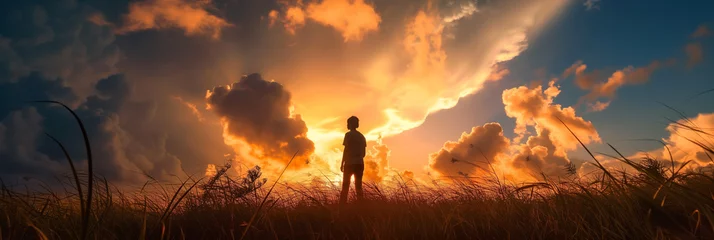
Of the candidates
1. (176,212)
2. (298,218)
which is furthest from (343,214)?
(176,212)

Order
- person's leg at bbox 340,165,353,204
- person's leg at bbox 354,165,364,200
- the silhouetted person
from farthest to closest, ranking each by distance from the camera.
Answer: the silhouetted person → person's leg at bbox 354,165,364,200 → person's leg at bbox 340,165,353,204

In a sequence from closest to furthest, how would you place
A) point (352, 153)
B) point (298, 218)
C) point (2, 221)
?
point (2, 221)
point (298, 218)
point (352, 153)

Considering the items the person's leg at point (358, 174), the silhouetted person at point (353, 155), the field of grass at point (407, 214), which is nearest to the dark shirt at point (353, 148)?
the silhouetted person at point (353, 155)

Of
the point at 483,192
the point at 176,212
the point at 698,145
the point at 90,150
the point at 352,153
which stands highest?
the point at 352,153

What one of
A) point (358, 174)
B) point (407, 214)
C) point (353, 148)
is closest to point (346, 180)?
point (358, 174)

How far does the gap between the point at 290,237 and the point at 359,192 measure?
438cm

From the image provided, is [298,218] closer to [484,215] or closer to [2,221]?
[484,215]

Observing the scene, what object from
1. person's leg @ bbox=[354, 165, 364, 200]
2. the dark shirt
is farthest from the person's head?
person's leg @ bbox=[354, 165, 364, 200]

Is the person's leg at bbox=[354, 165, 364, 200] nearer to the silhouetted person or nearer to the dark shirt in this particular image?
the silhouetted person

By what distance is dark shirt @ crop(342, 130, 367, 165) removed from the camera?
32.0 feet

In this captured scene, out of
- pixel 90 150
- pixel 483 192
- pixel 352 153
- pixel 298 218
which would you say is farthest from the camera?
pixel 352 153

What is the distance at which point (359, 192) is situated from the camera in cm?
851

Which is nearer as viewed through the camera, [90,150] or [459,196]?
[90,150]

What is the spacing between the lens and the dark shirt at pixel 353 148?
9.77m
